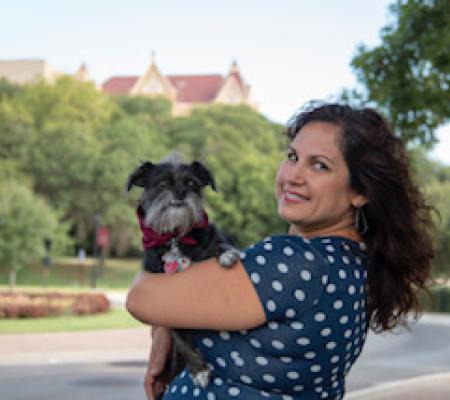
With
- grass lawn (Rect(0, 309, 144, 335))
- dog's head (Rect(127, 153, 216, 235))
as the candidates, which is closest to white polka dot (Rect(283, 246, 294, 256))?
dog's head (Rect(127, 153, 216, 235))

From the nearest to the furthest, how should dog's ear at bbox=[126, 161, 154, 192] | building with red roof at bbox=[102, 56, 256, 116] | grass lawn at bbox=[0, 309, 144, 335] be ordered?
dog's ear at bbox=[126, 161, 154, 192], grass lawn at bbox=[0, 309, 144, 335], building with red roof at bbox=[102, 56, 256, 116]

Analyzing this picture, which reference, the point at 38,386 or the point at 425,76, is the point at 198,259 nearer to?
the point at 425,76

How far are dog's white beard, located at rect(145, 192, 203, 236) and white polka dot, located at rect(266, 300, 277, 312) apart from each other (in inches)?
22.5

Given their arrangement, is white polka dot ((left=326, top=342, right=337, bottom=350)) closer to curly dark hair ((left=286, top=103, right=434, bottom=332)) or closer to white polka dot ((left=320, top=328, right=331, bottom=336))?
white polka dot ((left=320, top=328, right=331, bottom=336))

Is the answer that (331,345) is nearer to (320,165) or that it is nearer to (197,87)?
(320,165)

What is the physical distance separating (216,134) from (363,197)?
6248 cm

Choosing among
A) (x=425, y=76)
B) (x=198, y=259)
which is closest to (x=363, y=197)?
(x=198, y=259)

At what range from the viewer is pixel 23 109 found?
5991 centimetres

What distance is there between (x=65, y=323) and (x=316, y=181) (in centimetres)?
2036

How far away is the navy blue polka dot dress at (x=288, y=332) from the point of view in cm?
215

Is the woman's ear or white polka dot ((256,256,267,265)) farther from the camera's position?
the woman's ear

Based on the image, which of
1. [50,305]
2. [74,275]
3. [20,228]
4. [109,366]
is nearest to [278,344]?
[109,366]

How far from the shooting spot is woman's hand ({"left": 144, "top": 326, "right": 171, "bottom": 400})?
269 centimetres

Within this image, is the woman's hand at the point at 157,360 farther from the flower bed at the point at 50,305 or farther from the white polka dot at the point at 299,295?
the flower bed at the point at 50,305
